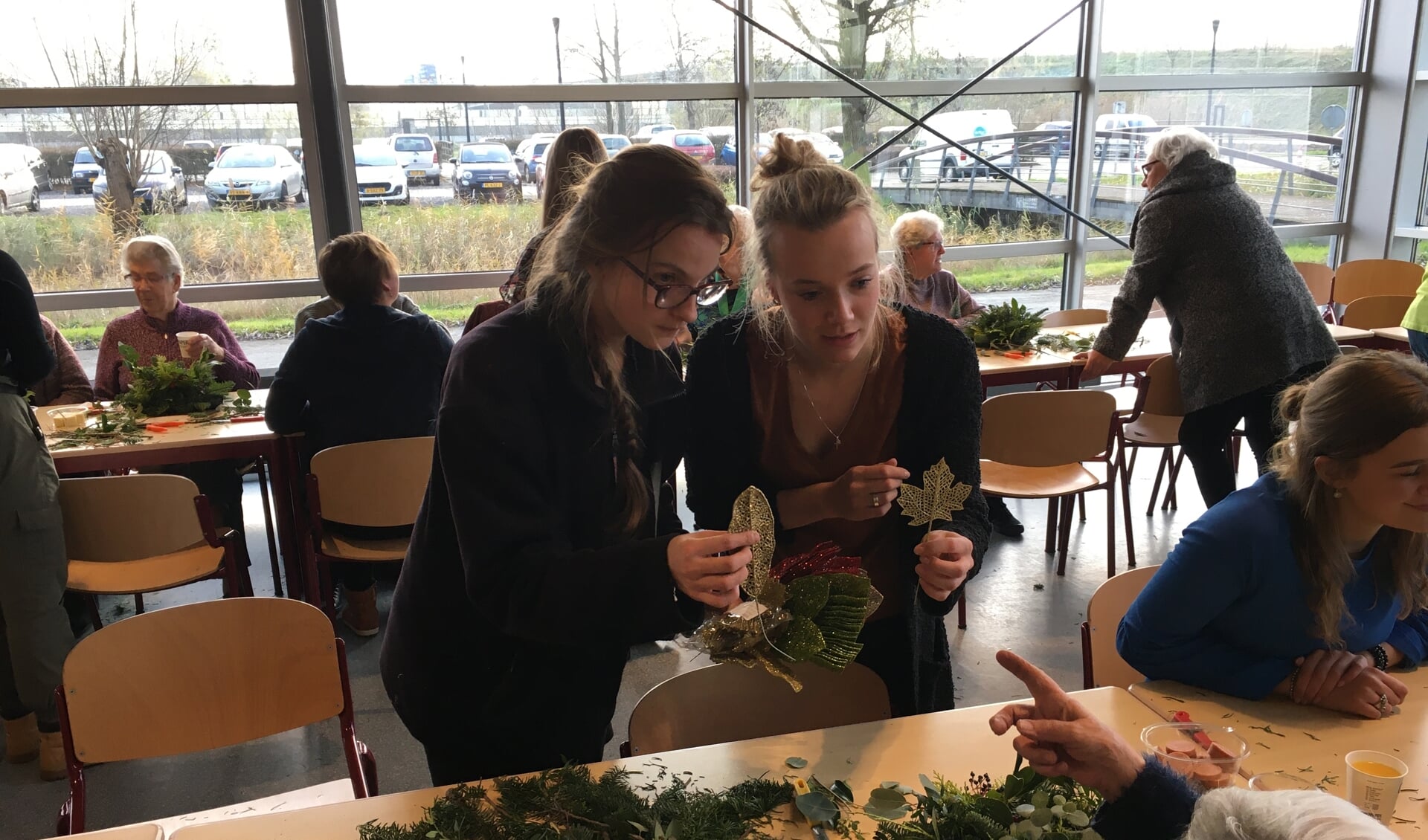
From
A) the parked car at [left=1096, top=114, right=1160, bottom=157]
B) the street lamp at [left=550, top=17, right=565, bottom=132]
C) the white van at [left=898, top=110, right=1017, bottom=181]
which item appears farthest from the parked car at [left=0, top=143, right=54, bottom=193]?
the parked car at [left=1096, top=114, right=1160, bottom=157]

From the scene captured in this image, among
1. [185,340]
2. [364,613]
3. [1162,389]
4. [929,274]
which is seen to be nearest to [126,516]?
[364,613]

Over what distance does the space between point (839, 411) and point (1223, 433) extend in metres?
2.61

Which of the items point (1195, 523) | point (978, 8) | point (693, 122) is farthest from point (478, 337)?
point (978, 8)

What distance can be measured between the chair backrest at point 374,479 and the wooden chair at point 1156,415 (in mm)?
2760

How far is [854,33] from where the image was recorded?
5.79 metres

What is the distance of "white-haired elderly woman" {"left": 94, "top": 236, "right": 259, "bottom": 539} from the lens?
400 centimetres

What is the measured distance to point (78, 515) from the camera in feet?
9.70

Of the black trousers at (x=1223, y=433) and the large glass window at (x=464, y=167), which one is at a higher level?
the large glass window at (x=464, y=167)

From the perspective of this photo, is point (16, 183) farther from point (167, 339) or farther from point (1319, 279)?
point (1319, 279)

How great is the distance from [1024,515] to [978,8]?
323cm

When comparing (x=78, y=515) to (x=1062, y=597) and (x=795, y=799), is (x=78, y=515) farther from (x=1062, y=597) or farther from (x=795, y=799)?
(x=1062, y=597)

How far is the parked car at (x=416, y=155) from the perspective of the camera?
5.30m

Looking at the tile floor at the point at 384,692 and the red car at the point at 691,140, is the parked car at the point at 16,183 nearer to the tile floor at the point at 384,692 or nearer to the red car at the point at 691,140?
the tile floor at the point at 384,692

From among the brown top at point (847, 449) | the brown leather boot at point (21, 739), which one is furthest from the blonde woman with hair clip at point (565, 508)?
the brown leather boot at point (21, 739)
